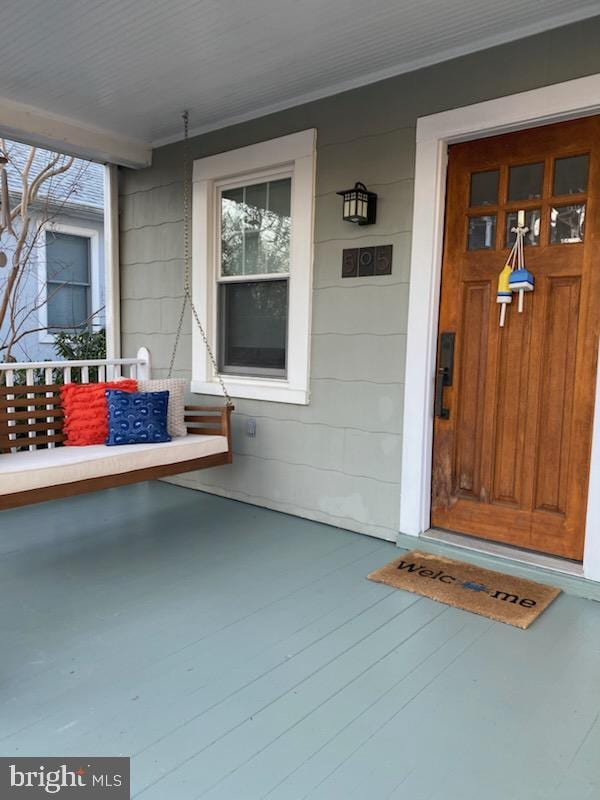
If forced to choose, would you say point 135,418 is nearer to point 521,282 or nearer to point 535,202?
point 521,282

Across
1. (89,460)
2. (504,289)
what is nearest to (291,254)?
(504,289)

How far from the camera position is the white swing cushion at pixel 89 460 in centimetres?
263

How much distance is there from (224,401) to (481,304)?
1.96m

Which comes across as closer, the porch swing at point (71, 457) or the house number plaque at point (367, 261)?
the porch swing at point (71, 457)

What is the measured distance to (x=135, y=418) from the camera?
343cm

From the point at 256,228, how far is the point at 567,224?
201cm

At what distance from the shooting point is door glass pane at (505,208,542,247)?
2.86m

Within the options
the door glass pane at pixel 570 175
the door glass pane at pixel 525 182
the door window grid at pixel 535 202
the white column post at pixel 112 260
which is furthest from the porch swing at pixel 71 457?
the door glass pane at pixel 570 175

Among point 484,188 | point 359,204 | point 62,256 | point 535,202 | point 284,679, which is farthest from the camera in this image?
point 62,256

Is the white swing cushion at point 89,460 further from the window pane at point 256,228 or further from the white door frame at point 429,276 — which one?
the window pane at point 256,228

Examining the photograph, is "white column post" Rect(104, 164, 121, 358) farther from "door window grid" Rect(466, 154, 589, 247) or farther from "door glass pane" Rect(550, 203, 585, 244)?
"door glass pane" Rect(550, 203, 585, 244)

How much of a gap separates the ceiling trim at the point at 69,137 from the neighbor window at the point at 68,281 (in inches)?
118

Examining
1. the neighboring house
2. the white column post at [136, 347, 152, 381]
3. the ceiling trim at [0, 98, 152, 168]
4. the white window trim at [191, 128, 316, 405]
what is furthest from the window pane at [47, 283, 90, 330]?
the white window trim at [191, 128, 316, 405]

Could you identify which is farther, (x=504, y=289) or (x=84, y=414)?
(x=84, y=414)
